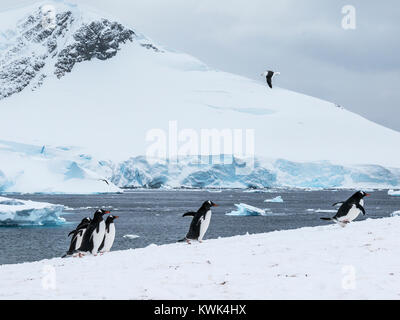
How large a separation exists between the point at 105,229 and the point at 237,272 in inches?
267

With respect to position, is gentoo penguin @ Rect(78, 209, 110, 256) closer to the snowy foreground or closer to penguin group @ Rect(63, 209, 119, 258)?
penguin group @ Rect(63, 209, 119, 258)

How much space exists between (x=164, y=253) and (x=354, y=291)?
19.8 ft

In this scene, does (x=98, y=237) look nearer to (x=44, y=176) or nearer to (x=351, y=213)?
(x=351, y=213)

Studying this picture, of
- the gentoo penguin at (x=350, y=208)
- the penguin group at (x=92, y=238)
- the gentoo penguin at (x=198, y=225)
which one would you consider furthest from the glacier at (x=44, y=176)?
the gentoo penguin at (x=350, y=208)

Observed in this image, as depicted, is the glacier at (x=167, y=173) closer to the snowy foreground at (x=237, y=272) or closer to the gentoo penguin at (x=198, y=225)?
the gentoo penguin at (x=198, y=225)

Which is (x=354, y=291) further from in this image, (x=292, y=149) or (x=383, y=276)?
(x=292, y=149)

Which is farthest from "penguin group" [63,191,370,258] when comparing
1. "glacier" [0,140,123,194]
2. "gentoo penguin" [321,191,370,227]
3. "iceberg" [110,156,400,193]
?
"iceberg" [110,156,400,193]

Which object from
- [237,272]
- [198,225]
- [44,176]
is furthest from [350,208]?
[44,176]

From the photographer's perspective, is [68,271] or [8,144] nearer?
[68,271]

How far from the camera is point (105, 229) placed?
1590 centimetres

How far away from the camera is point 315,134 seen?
19938 centimetres

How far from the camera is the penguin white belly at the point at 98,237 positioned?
14945mm
